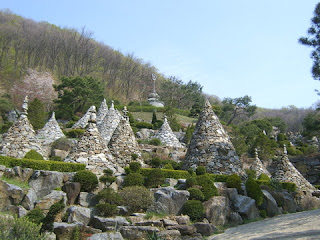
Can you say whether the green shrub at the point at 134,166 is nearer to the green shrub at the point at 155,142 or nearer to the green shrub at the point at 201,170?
the green shrub at the point at 201,170

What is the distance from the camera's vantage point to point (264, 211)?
1452 cm

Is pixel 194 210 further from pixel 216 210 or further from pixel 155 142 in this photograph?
pixel 155 142

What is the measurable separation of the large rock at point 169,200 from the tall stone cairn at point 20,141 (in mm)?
5646

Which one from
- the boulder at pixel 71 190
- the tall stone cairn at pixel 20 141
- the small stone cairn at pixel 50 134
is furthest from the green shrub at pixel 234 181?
the small stone cairn at pixel 50 134

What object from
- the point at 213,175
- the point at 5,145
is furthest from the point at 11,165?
the point at 213,175

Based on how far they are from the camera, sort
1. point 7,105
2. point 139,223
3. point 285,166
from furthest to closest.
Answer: point 7,105 → point 285,166 → point 139,223

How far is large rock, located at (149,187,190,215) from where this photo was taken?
12031mm

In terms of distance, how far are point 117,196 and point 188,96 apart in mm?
43323

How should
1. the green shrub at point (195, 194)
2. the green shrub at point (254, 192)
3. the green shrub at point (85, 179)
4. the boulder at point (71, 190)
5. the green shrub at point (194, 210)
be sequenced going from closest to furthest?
the boulder at point (71, 190) < the green shrub at point (85, 179) < the green shrub at point (194, 210) < the green shrub at point (195, 194) < the green shrub at point (254, 192)

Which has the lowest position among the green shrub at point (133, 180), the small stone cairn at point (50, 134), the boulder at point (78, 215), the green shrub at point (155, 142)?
the boulder at point (78, 215)

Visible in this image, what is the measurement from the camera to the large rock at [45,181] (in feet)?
38.2

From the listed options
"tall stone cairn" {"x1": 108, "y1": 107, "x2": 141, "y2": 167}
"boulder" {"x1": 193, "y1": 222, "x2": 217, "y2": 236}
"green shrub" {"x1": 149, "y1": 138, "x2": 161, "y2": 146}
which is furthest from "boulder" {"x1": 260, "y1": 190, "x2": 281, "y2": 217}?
"green shrub" {"x1": 149, "y1": 138, "x2": 161, "y2": 146}

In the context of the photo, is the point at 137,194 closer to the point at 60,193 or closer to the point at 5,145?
the point at 60,193

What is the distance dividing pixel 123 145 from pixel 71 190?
5.25 metres
